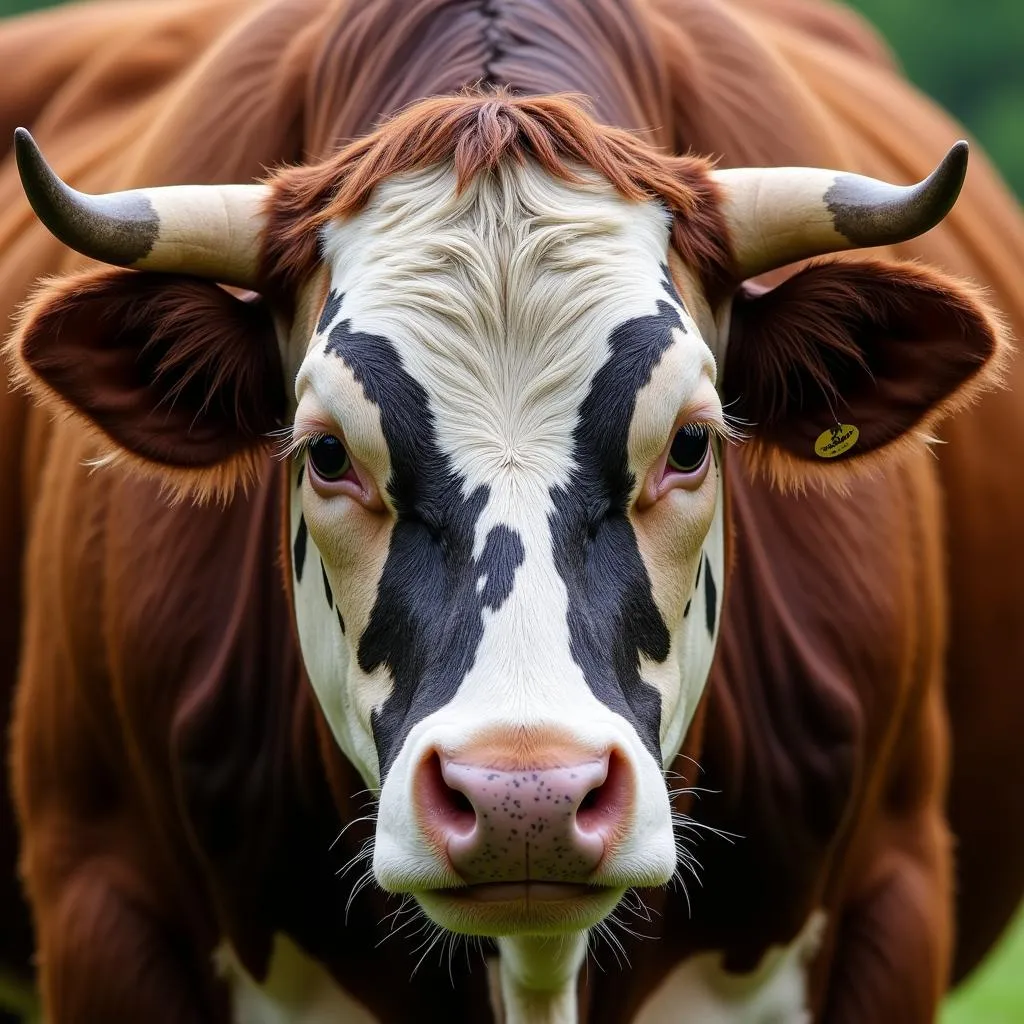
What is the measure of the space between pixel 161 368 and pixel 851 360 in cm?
113

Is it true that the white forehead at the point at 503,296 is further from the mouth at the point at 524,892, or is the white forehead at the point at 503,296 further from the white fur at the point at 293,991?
the white fur at the point at 293,991

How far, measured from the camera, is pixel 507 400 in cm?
278

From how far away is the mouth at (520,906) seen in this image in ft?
8.43

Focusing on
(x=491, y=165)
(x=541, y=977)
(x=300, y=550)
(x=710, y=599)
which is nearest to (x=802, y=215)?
(x=491, y=165)

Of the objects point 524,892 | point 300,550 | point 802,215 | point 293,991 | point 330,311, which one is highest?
point 802,215

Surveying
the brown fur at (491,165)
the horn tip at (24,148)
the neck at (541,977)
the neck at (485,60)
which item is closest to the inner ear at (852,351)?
the brown fur at (491,165)

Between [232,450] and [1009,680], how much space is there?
2357 mm

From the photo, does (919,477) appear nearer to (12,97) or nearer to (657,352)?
(657,352)

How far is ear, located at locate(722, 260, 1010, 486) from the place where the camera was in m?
3.11

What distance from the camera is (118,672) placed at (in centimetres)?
367

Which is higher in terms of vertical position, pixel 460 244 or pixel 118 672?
pixel 460 244

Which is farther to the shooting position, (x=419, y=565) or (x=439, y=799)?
(x=419, y=565)

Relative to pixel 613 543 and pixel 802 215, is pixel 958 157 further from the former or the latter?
pixel 613 543

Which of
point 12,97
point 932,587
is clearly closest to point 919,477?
point 932,587
